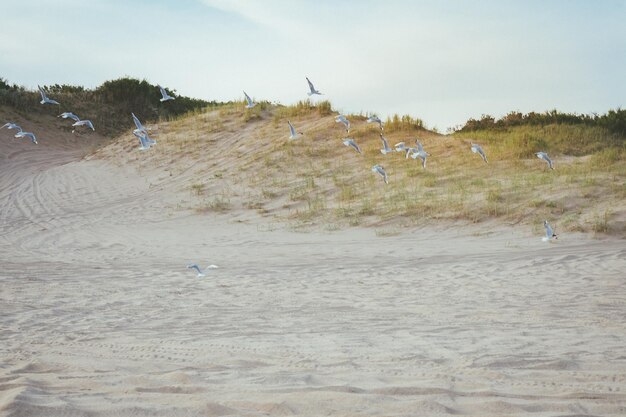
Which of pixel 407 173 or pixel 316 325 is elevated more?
pixel 407 173

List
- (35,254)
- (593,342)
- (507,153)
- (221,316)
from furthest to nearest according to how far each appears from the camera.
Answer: (507,153), (35,254), (221,316), (593,342)

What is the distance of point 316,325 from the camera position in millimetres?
6223

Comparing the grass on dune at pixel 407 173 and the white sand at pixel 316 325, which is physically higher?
the grass on dune at pixel 407 173

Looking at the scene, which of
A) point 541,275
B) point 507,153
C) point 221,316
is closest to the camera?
point 221,316

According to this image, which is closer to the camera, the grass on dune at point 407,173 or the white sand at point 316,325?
the white sand at point 316,325

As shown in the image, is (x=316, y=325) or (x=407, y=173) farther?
(x=407, y=173)

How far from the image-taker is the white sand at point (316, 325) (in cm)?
375

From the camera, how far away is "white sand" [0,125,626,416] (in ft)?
12.3

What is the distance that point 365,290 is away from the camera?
8430mm

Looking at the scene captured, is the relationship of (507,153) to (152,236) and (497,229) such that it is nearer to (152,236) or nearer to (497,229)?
(497,229)

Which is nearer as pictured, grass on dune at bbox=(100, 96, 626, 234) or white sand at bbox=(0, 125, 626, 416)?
white sand at bbox=(0, 125, 626, 416)

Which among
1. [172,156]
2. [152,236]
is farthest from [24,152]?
[152,236]

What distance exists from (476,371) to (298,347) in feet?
5.01

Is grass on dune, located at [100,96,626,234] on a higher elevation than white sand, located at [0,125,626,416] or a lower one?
higher
